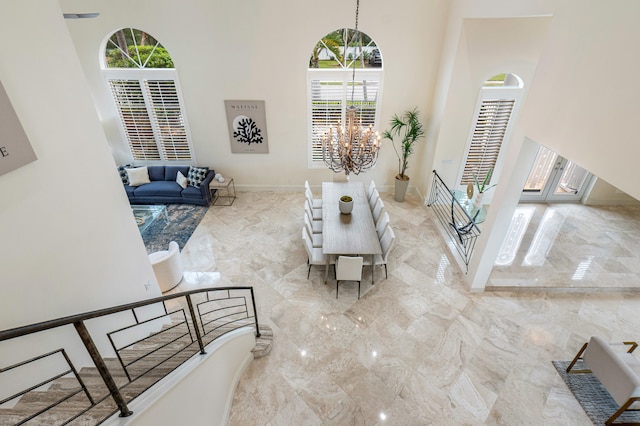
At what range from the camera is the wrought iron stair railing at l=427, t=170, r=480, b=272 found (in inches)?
230

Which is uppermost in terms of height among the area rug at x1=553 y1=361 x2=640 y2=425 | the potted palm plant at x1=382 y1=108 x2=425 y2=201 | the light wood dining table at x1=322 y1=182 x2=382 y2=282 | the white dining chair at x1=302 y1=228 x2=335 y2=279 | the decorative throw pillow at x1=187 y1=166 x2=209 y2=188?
the potted palm plant at x1=382 y1=108 x2=425 y2=201

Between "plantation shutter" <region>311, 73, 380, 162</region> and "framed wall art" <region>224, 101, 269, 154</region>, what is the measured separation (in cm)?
122

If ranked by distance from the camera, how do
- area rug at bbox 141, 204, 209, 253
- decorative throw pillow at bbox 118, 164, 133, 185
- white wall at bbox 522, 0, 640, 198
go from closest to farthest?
1. white wall at bbox 522, 0, 640, 198
2. area rug at bbox 141, 204, 209, 253
3. decorative throw pillow at bbox 118, 164, 133, 185

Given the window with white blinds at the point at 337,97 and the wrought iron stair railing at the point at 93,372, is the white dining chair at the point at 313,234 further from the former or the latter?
the window with white blinds at the point at 337,97

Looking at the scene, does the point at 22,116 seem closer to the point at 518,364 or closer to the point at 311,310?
the point at 311,310

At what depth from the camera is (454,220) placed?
6.60m

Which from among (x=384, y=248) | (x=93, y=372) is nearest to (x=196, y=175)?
(x=384, y=248)

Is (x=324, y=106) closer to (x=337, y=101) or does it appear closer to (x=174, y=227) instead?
(x=337, y=101)

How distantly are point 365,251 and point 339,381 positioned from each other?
189 centimetres

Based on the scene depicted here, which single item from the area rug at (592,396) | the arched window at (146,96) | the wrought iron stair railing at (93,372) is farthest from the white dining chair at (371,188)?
the arched window at (146,96)

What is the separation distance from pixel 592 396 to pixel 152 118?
370 inches

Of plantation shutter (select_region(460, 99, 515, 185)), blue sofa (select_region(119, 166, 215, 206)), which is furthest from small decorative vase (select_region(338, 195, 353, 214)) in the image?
blue sofa (select_region(119, 166, 215, 206))

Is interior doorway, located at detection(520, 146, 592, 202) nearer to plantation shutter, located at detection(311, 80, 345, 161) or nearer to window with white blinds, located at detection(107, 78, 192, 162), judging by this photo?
plantation shutter, located at detection(311, 80, 345, 161)

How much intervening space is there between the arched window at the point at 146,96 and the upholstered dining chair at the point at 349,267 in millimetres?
5252
